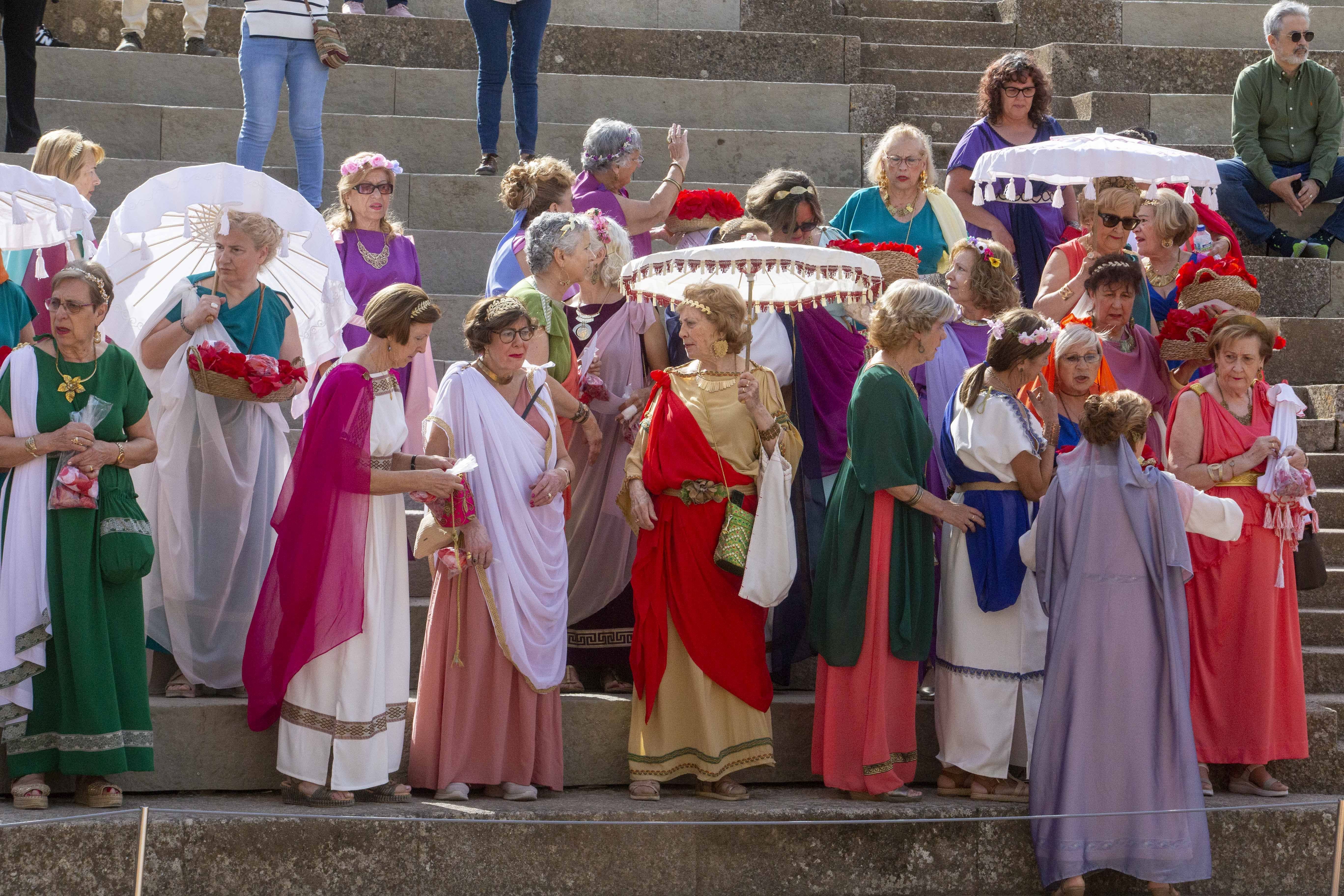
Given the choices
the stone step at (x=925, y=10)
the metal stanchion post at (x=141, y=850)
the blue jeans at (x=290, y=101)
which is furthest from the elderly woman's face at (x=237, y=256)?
the stone step at (x=925, y=10)

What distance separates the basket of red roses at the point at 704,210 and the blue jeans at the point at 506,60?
1.92 m

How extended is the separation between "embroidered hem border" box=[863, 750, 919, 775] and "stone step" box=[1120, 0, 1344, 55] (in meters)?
6.84

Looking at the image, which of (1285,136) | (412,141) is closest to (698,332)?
(412,141)

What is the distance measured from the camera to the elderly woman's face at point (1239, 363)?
207 inches

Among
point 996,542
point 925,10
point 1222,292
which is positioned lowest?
point 996,542

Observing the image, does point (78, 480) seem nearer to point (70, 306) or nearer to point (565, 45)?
point (70, 306)

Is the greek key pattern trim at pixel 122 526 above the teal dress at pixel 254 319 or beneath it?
beneath

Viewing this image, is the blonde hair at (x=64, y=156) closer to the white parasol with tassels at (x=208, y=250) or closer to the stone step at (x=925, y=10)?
the white parasol with tassels at (x=208, y=250)

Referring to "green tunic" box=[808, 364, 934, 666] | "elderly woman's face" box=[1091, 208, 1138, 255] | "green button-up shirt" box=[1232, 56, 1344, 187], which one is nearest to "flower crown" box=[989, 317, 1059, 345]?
"green tunic" box=[808, 364, 934, 666]

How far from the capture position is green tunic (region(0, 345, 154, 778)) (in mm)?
4469

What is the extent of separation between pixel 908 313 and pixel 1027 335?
38 centimetres

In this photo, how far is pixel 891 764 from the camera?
489 centimetres

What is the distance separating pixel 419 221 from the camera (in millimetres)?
7605

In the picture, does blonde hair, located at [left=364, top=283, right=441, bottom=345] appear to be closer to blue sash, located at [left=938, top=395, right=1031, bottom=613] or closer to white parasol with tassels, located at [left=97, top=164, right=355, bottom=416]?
white parasol with tassels, located at [left=97, top=164, right=355, bottom=416]
